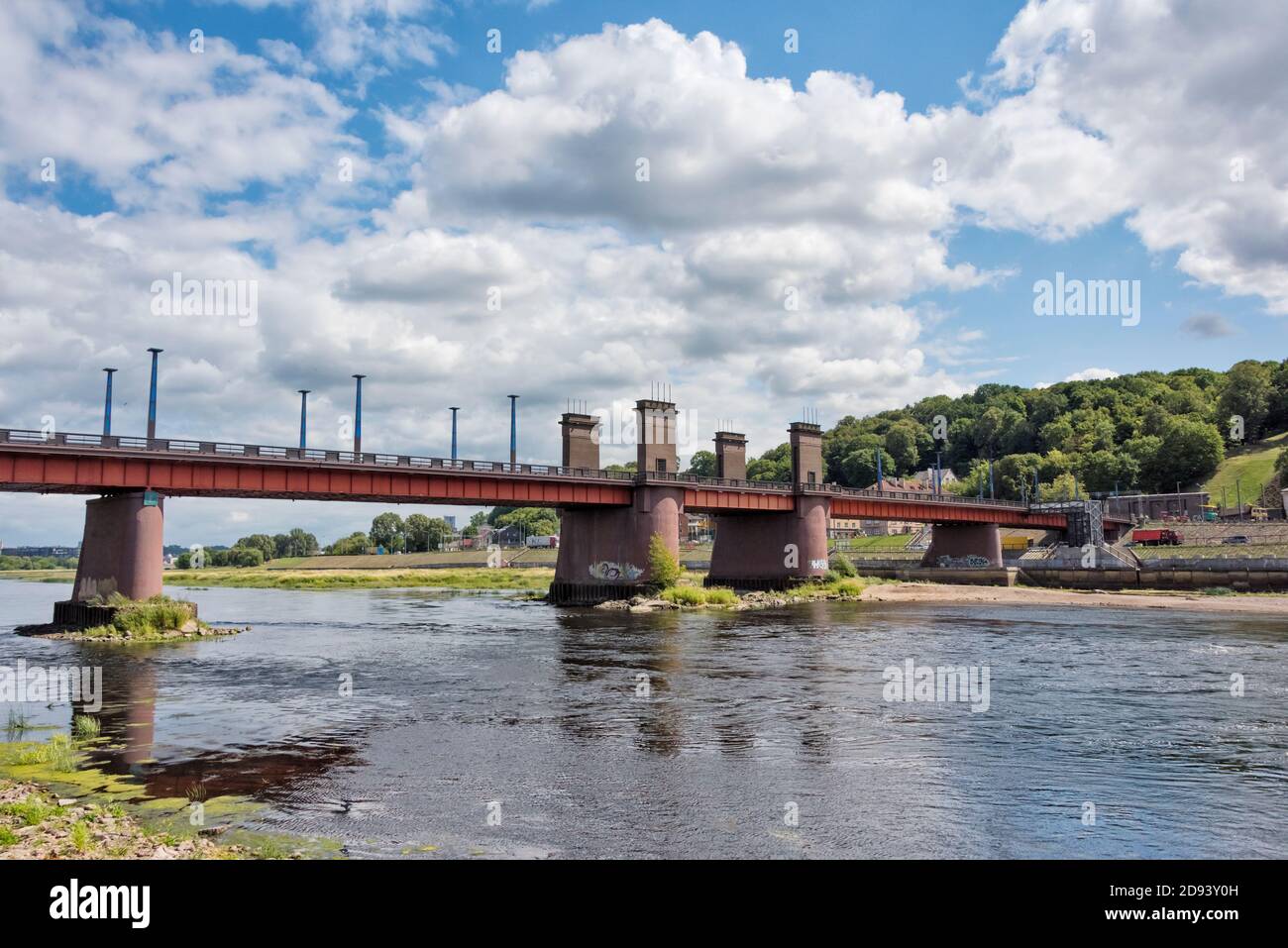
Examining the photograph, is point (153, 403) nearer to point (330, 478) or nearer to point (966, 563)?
point (330, 478)

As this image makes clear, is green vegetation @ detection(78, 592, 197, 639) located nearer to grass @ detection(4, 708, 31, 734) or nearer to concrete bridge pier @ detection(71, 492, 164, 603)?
concrete bridge pier @ detection(71, 492, 164, 603)

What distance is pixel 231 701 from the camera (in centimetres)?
2852

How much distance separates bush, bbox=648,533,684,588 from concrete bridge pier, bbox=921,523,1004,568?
181 feet

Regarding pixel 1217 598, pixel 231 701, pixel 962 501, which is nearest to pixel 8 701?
pixel 231 701

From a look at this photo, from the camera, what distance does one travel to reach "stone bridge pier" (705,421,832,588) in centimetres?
9294

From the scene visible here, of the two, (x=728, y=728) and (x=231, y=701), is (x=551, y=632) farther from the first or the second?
(x=728, y=728)

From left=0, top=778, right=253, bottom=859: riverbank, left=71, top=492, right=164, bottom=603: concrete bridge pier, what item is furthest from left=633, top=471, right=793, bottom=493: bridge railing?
left=0, top=778, right=253, bottom=859: riverbank

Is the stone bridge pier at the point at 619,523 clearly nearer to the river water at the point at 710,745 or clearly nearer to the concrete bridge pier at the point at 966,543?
the river water at the point at 710,745

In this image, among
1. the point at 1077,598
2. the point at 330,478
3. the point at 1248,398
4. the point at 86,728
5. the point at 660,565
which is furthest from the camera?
the point at 1248,398

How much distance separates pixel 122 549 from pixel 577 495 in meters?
35.4

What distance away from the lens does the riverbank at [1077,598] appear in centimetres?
7212

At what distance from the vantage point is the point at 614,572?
79.2 m

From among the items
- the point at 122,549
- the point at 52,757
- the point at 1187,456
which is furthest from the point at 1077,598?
the point at 1187,456

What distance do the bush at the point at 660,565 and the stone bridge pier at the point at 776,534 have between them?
59.3ft
